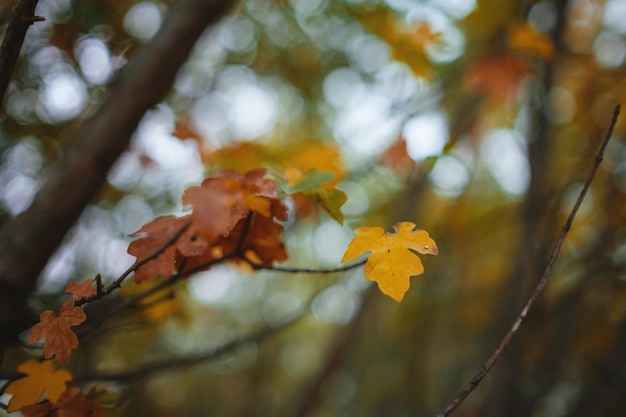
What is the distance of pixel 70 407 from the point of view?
824mm

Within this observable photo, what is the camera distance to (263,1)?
259 cm

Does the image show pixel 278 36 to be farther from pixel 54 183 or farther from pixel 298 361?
pixel 298 361

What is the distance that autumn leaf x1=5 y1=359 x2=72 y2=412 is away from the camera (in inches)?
32.4

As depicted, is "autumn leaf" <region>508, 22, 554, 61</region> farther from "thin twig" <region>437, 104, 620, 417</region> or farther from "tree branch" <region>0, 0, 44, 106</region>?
"tree branch" <region>0, 0, 44, 106</region>

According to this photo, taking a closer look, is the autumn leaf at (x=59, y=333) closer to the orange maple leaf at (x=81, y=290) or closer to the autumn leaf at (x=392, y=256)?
the orange maple leaf at (x=81, y=290)

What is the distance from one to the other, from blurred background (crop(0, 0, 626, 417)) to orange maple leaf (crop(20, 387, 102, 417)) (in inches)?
6.8

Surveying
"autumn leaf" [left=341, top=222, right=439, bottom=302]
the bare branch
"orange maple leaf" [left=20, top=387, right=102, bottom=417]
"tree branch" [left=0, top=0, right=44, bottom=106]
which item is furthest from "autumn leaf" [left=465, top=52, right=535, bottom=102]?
"orange maple leaf" [left=20, top=387, right=102, bottom=417]

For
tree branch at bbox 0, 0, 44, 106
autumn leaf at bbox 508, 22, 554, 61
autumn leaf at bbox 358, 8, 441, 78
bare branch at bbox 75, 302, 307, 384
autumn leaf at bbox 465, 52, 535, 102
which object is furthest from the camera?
A: autumn leaf at bbox 358, 8, 441, 78

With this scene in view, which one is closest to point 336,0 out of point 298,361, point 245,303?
point 245,303

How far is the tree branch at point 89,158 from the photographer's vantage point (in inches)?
38.4

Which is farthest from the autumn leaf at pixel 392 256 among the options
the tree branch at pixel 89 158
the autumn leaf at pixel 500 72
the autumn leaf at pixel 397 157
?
the autumn leaf at pixel 500 72

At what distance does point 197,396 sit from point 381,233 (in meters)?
4.63

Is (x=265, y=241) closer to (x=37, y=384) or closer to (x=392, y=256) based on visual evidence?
(x=392, y=256)

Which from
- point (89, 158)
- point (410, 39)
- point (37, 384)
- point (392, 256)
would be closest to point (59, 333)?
point (37, 384)
